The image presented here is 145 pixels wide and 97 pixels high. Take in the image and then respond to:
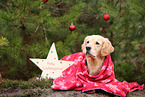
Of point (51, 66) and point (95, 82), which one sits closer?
point (95, 82)

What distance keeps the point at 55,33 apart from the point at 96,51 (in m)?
1.46

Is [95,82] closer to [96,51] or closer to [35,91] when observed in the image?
[96,51]

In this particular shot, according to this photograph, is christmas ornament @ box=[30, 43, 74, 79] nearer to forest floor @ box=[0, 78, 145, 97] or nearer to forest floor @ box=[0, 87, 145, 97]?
forest floor @ box=[0, 78, 145, 97]

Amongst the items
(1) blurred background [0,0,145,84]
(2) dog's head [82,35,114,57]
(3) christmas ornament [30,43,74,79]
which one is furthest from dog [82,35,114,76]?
(1) blurred background [0,0,145,84]

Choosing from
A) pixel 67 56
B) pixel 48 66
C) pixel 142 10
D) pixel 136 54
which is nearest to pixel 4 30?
pixel 48 66

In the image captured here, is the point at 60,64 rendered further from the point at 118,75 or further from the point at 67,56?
the point at 118,75

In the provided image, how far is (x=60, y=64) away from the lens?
2.08 meters

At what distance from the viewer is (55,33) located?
9.93 feet

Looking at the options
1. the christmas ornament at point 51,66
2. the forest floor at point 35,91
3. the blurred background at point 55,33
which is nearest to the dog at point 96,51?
the forest floor at point 35,91

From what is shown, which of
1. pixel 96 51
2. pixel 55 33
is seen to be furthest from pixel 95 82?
pixel 55 33

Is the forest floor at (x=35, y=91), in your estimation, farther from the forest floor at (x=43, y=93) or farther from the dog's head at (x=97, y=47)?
the dog's head at (x=97, y=47)

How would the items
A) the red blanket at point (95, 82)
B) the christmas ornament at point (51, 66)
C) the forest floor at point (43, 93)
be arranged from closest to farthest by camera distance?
the forest floor at point (43, 93)
the red blanket at point (95, 82)
the christmas ornament at point (51, 66)

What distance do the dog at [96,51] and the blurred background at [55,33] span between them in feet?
2.16

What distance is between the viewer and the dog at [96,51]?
5.62 feet
